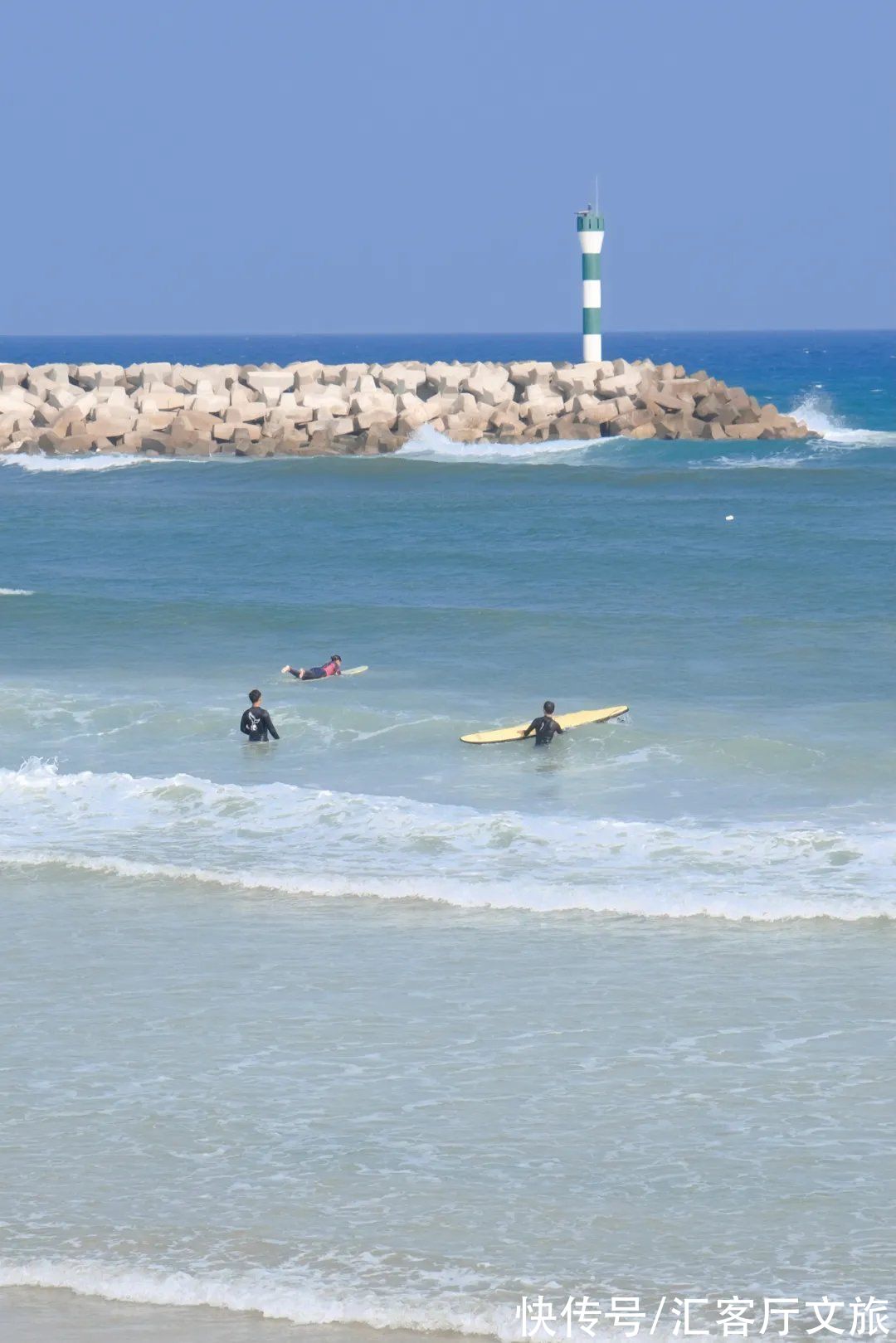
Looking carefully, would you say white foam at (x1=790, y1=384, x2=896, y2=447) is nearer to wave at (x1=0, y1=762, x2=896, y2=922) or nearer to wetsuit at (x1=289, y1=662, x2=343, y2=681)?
wetsuit at (x1=289, y1=662, x2=343, y2=681)

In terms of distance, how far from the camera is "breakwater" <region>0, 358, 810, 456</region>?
53.0m

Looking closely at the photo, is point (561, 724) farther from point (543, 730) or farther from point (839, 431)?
point (839, 431)

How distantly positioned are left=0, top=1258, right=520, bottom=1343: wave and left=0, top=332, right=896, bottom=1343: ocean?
18mm

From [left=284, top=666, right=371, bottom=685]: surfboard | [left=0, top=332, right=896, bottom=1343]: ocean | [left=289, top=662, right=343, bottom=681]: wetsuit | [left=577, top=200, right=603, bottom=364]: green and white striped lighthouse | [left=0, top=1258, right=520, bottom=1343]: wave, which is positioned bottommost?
[left=0, top=1258, right=520, bottom=1343]: wave

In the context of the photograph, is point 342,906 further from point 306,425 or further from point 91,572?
point 306,425

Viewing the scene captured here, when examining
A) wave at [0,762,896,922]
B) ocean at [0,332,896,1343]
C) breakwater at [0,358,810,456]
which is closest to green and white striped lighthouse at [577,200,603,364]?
breakwater at [0,358,810,456]

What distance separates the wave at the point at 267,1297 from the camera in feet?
26.5

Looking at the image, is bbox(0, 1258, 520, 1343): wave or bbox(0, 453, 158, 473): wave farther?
bbox(0, 453, 158, 473): wave

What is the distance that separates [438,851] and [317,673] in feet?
27.6

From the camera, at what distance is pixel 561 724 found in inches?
801

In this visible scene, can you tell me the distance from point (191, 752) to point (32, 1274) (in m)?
11.5

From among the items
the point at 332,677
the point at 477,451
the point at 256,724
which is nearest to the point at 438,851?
the point at 256,724

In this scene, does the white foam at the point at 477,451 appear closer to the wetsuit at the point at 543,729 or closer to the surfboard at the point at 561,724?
the surfboard at the point at 561,724

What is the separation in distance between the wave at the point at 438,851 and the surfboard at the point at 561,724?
265 cm
